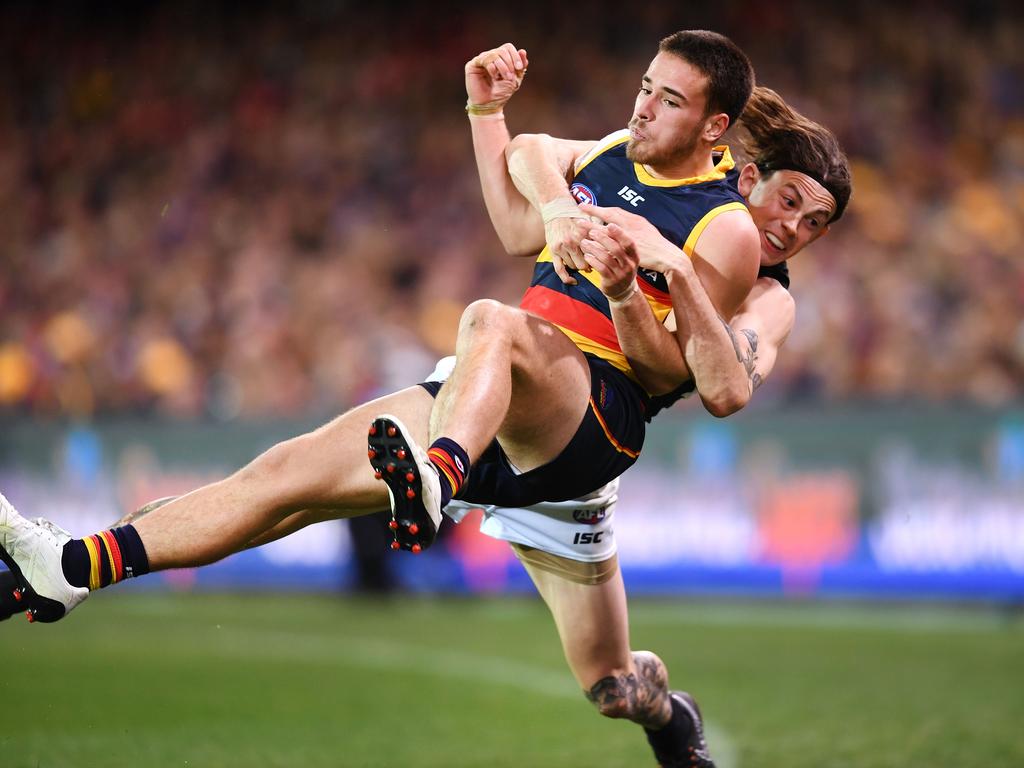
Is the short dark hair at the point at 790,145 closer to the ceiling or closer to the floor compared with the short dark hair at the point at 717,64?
closer to the floor

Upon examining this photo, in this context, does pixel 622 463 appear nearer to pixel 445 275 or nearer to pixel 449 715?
pixel 449 715

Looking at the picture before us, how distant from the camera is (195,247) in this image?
16.4 m

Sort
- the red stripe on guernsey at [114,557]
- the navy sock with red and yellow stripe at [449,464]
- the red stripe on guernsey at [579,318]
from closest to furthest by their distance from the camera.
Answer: the navy sock with red and yellow stripe at [449,464] → the red stripe on guernsey at [114,557] → the red stripe on guernsey at [579,318]

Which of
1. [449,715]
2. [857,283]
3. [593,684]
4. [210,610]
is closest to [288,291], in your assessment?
[210,610]

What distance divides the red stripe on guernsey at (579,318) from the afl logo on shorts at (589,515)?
0.71 meters

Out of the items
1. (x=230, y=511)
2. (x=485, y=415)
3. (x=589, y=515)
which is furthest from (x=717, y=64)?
(x=230, y=511)

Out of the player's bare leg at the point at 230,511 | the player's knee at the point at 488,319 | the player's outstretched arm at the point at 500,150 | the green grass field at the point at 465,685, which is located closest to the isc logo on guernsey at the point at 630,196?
the player's outstretched arm at the point at 500,150

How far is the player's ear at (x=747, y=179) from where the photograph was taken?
5.29 metres

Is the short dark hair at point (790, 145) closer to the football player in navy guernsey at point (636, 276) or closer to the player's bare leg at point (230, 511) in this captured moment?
the football player in navy guernsey at point (636, 276)

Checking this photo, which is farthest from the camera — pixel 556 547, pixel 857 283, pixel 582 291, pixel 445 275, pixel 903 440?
pixel 445 275

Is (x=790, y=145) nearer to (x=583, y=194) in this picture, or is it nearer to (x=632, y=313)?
(x=583, y=194)

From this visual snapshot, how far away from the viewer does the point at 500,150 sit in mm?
5375

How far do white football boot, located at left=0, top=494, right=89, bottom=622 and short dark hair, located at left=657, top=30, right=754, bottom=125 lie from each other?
2.57 metres

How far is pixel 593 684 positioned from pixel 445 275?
1020cm
